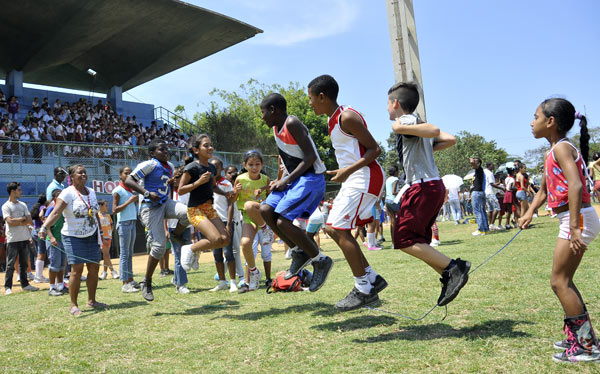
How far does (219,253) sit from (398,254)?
438cm

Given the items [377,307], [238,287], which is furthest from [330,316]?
[238,287]

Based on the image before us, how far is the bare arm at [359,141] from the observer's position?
164 inches

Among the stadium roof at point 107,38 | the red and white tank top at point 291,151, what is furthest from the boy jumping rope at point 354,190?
the stadium roof at point 107,38

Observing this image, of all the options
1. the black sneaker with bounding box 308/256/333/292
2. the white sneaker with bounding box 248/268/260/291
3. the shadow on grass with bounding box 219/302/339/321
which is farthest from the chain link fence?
the black sneaker with bounding box 308/256/333/292

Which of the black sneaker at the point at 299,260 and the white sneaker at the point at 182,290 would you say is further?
Result: the white sneaker at the point at 182,290

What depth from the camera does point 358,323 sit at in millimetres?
4445

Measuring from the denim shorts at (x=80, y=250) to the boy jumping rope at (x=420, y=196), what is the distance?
4.43 meters

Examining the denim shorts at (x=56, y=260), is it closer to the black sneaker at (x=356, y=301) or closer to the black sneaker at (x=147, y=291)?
the black sneaker at (x=147, y=291)

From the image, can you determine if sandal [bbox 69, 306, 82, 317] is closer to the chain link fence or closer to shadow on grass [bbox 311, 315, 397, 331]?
shadow on grass [bbox 311, 315, 397, 331]

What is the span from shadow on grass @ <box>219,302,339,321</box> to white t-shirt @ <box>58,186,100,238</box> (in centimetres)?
256

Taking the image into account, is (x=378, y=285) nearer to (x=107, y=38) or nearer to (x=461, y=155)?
(x=107, y=38)

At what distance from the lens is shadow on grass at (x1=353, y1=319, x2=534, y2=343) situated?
3646 millimetres

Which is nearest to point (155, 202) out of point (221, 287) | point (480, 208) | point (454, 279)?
point (221, 287)

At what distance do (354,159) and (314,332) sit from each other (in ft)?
5.35
